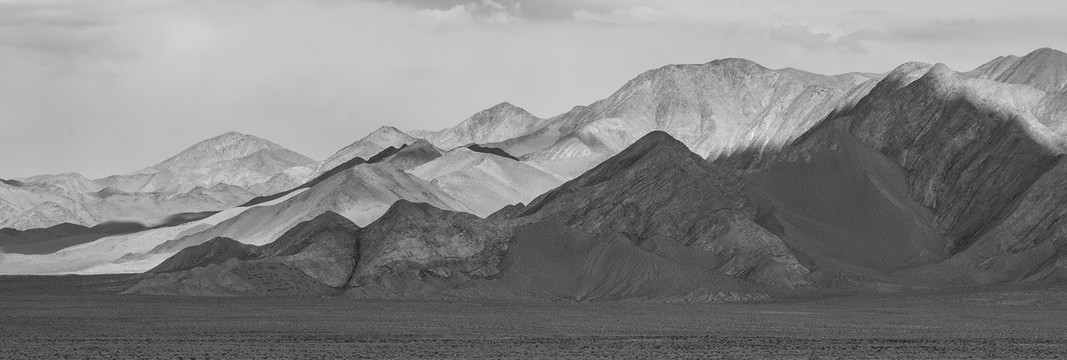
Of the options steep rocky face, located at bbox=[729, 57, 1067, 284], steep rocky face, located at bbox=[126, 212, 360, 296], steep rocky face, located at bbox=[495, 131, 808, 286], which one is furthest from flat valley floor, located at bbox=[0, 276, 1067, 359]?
steep rocky face, located at bbox=[729, 57, 1067, 284]

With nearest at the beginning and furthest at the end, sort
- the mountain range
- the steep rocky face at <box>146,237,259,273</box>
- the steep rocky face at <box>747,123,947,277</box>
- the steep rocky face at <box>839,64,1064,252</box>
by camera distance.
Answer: the mountain range → the steep rocky face at <box>747,123,947,277</box> → the steep rocky face at <box>146,237,259,273</box> → the steep rocky face at <box>839,64,1064,252</box>

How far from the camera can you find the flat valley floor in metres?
60.2

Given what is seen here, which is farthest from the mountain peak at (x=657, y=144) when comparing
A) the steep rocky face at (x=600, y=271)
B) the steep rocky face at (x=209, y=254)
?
the steep rocky face at (x=209, y=254)

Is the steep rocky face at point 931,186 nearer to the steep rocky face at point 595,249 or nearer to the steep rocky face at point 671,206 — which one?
the steep rocky face at point 671,206

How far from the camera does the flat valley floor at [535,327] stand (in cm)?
6022

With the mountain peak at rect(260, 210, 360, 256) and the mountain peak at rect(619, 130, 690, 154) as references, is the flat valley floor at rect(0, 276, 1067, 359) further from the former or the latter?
the mountain peak at rect(619, 130, 690, 154)

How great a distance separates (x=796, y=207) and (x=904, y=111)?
23.5 meters

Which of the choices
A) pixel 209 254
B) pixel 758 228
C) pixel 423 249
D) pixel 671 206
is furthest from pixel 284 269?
pixel 758 228

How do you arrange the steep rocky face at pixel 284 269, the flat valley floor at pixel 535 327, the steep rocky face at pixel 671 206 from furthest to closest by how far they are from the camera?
the steep rocky face at pixel 671 206 < the steep rocky face at pixel 284 269 < the flat valley floor at pixel 535 327

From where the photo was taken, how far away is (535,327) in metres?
77.6

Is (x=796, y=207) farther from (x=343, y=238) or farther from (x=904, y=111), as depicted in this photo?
(x=343, y=238)

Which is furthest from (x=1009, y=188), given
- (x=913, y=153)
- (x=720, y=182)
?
(x=720, y=182)

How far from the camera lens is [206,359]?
55406mm

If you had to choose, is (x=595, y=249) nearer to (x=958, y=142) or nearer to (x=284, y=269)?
(x=284, y=269)
